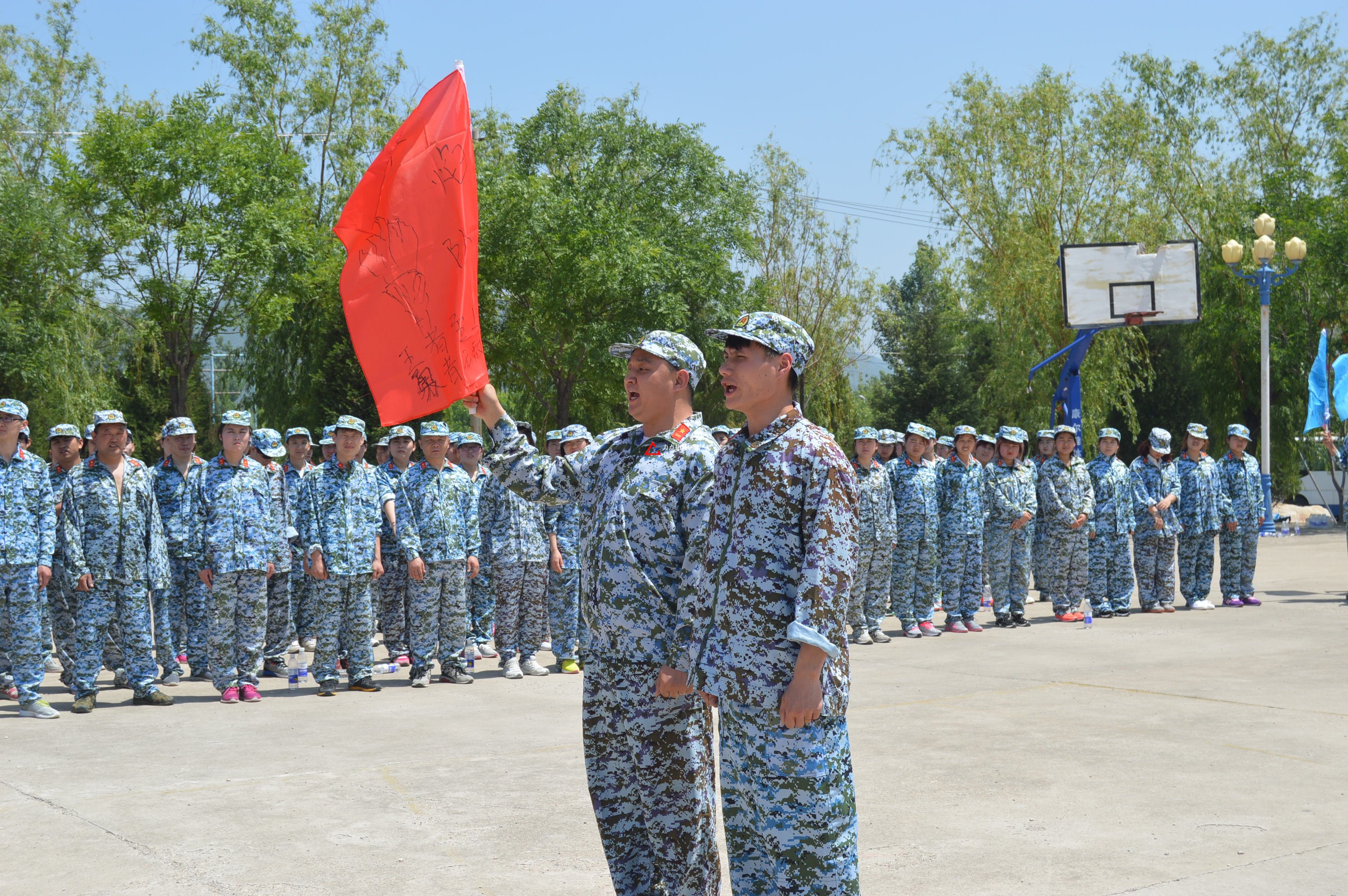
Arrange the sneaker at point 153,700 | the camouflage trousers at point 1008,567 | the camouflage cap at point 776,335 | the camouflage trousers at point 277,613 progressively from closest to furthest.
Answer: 1. the camouflage cap at point 776,335
2. the sneaker at point 153,700
3. the camouflage trousers at point 277,613
4. the camouflage trousers at point 1008,567

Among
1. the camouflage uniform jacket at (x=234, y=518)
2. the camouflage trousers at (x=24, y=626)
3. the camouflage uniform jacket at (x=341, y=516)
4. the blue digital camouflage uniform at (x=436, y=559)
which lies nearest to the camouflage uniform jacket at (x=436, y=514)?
the blue digital camouflage uniform at (x=436, y=559)

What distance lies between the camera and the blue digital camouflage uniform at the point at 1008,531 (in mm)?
14234

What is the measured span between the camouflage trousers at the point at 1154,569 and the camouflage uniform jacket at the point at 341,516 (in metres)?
9.52

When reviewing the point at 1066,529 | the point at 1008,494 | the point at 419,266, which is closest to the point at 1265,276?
the point at 1066,529

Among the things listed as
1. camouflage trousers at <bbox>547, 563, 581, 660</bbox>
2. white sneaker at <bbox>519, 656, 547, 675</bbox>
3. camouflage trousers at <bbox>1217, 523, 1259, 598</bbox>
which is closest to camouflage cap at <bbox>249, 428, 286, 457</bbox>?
camouflage trousers at <bbox>547, 563, 581, 660</bbox>

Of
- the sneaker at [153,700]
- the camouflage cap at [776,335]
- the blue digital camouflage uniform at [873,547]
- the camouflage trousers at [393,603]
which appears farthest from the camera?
the blue digital camouflage uniform at [873,547]

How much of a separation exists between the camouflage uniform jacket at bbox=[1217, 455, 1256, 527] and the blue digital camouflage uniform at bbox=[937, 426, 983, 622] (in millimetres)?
3684

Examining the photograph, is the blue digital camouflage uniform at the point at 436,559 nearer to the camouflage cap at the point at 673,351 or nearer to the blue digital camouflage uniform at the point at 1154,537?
the camouflage cap at the point at 673,351

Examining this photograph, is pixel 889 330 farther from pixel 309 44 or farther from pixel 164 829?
pixel 164 829

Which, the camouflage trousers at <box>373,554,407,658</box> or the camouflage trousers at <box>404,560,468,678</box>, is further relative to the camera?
the camouflage trousers at <box>373,554,407,658</box>

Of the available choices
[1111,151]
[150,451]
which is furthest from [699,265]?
[150,451]

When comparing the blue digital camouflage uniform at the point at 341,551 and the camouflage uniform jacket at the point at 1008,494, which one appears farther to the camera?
the camouflage uniform jacket at the point at 1008,494

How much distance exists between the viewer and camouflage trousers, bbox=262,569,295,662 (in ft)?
37.4

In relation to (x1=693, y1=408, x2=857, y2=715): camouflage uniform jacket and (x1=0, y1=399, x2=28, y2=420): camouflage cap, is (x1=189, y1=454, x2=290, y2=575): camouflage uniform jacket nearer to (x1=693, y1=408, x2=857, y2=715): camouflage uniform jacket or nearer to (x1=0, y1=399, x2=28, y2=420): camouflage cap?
(x1=0, y1=399, x2=28, y2=420): camouflage cap
